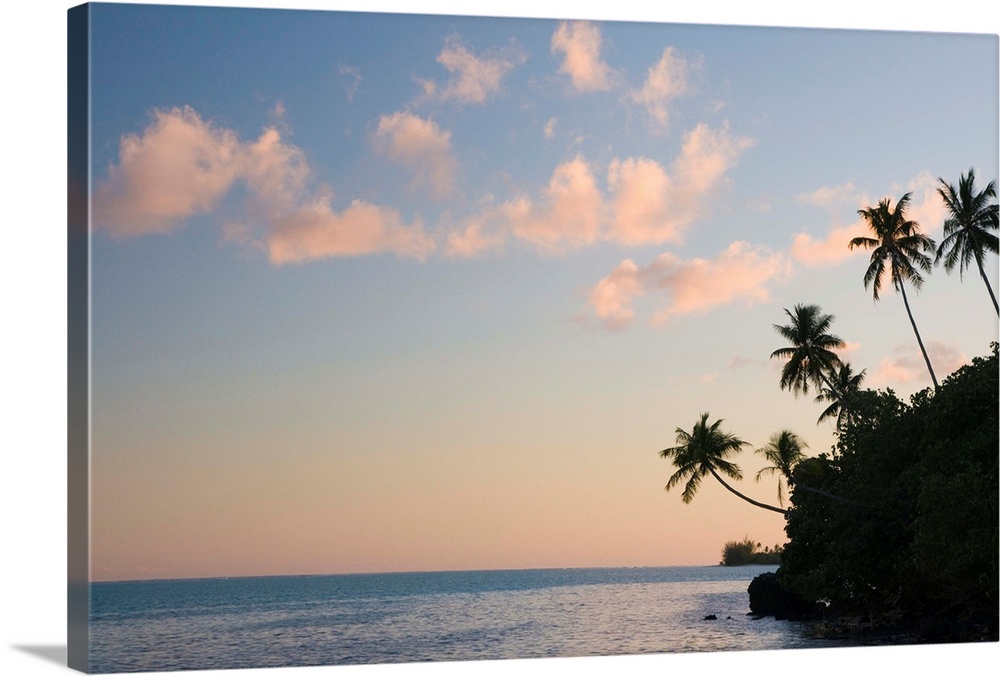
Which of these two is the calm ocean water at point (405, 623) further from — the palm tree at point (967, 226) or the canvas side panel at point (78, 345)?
the palm tree at point (967, 226)

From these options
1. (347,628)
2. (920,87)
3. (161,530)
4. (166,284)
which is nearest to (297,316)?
(166,284)

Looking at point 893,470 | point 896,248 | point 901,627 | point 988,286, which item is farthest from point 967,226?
point 901,627

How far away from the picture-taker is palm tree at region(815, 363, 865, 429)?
1751cm

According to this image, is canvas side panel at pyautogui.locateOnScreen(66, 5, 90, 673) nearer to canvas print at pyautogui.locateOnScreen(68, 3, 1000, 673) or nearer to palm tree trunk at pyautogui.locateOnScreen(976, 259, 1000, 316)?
canvas print at pyautogui.locateOnScreen(68, 3, 1000, 673)

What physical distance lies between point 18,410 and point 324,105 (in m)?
4.46

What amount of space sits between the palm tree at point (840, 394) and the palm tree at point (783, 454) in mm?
493

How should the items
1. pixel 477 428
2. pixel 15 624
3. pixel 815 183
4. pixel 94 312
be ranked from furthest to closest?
pixel 477 428 → pixel 815 183 → pixel 15 624 → pixel 94 312

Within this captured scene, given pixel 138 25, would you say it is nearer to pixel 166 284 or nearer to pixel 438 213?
pixel 166 284

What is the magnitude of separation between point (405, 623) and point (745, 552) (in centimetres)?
1945

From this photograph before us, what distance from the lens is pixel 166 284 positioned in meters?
13.9

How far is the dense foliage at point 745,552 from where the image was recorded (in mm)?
20031

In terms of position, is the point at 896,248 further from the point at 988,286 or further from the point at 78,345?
the point at 78,345

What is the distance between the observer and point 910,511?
1708cm

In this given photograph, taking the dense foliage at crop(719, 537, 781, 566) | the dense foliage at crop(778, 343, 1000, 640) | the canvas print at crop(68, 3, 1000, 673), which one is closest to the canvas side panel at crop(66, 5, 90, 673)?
the canvas print at crop(68, 3, 1000, 673)
